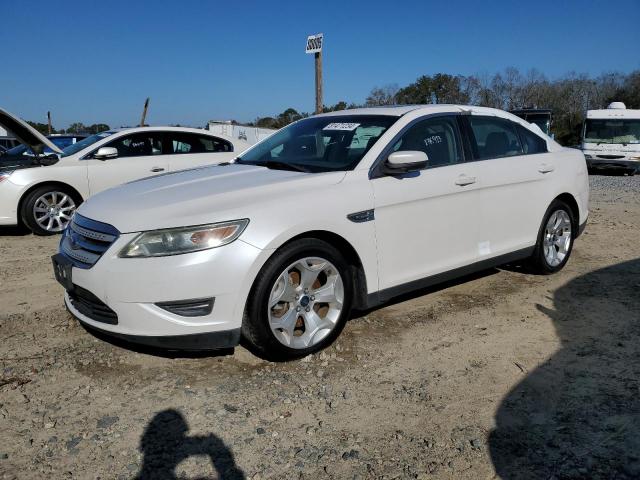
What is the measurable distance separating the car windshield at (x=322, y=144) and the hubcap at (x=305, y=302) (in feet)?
2.55

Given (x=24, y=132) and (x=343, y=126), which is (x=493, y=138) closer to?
(x=343, y=126)

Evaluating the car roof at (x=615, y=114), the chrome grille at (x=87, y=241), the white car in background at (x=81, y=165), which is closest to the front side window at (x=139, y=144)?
the white car in background at (x=81, y=165)

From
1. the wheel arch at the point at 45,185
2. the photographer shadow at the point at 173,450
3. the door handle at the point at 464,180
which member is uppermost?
the door handle at the point at 464,180

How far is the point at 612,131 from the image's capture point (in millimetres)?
18234

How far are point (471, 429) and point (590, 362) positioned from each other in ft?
3.97

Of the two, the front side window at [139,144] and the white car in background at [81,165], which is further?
the front side window at [139,144]

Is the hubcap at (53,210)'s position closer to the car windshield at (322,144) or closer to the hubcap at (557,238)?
the car windshield at (322,144)

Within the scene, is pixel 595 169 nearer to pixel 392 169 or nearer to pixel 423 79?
pixel 392 169

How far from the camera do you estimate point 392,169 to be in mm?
3787

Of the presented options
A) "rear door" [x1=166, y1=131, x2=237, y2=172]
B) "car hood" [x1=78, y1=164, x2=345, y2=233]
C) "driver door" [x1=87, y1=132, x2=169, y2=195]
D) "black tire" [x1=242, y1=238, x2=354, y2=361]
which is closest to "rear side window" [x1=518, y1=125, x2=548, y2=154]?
"car hood" [x1=78, y1=164, x2=345, y2=233]

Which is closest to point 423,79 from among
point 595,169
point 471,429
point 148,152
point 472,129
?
point 595,169

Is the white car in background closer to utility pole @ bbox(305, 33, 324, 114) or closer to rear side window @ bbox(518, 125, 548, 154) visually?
utility pole @ bbox(305, 33, 324, 114)

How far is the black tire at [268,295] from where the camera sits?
319 centimetres

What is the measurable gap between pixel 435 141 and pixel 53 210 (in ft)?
18.0
